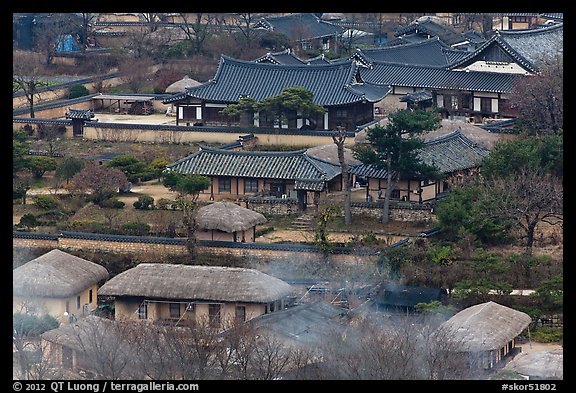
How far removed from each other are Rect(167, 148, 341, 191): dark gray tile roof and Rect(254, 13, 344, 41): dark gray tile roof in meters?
21.8

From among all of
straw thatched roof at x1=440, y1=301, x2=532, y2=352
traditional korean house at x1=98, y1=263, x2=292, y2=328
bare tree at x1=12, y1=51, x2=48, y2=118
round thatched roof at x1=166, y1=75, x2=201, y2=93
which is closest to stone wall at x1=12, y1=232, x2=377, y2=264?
traditional korean house at x1=98, y1=263, x2=292, y2=328

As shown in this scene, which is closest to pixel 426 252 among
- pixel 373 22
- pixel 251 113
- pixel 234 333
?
pixel 234 333

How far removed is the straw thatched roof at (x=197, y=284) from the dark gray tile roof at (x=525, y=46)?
18464 millimetres

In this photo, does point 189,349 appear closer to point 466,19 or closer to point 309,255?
point 309,255

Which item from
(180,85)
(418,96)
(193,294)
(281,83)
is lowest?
(193,294)

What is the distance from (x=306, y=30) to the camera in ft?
190

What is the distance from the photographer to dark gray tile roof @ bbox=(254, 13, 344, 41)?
5775 centimetres

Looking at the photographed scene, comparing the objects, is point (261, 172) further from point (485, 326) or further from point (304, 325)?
point (485, 326)

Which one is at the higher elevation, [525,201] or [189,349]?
[525,201]

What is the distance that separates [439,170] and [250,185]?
17.0ft

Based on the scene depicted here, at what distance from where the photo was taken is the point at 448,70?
4541 cm

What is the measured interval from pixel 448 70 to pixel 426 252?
17.2m

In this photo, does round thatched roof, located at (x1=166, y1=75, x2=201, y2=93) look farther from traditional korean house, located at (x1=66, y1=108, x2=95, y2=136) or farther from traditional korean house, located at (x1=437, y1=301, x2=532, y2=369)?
traditional korean house, located at (x1=437, y1=301, x2=532, y2=369)

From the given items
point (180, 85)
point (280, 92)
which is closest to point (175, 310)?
point (280, 92)
